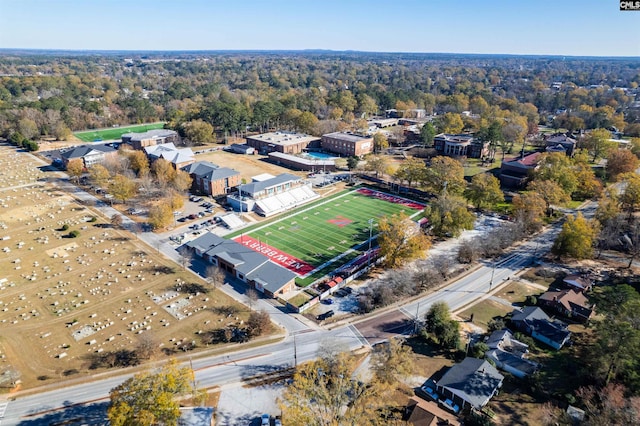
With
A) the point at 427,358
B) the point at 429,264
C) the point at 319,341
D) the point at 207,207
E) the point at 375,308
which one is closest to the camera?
the point at 427,358

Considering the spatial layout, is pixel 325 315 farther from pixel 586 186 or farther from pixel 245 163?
pixel 245 163

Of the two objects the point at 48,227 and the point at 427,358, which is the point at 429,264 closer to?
the point at 427,358

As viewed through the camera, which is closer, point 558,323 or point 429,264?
point 558,323

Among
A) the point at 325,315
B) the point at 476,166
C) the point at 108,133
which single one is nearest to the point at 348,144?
the point at 476,166

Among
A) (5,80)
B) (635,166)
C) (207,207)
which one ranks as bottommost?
(207,207)

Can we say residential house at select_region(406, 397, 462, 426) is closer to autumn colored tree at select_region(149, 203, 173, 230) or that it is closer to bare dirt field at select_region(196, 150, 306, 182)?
autumn colored tree at select_region(149, 203, 173, 230)

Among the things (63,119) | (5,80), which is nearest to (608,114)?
(63,119)

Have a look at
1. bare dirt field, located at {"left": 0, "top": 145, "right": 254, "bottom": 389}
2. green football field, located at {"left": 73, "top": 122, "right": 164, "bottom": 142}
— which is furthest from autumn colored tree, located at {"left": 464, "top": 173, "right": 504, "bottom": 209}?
green football field, located at {"left": 73, "top": 122, "right": 164, "bottom": 142}
